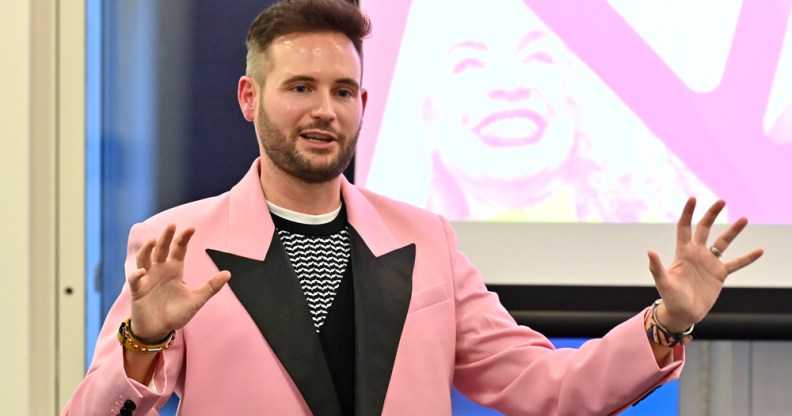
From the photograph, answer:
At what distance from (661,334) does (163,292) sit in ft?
2.45

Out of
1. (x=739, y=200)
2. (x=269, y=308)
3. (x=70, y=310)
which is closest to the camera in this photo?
(x=269, y=308)

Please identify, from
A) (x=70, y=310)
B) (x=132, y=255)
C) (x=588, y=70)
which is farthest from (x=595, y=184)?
(x=70, y=310)

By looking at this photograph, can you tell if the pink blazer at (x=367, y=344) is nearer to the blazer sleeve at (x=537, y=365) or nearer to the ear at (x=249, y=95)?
the blazer sleeve at (x=537, y=365)

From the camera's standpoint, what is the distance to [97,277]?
Result: 2615 mm

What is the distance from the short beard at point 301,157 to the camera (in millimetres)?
1617

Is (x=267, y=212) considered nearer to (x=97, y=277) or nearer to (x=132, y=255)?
(x=132, y=255)

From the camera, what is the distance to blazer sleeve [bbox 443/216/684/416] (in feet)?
4.86

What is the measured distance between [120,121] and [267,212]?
1.13 meters

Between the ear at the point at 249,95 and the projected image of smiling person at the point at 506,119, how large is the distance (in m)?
0.77

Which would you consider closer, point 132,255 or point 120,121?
point 132,255

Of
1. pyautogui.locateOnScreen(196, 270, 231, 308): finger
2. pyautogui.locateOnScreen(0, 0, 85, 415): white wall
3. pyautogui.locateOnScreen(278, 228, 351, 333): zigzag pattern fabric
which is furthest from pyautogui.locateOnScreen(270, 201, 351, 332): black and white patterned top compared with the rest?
pyautogui.locateOnScreen(0, 0, 85, 415): white wall

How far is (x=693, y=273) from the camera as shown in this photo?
4.73 feet

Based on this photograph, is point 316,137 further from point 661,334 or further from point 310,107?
point 661,334

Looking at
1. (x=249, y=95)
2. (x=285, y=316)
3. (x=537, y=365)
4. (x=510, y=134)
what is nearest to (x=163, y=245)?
(x=285, y=316)
